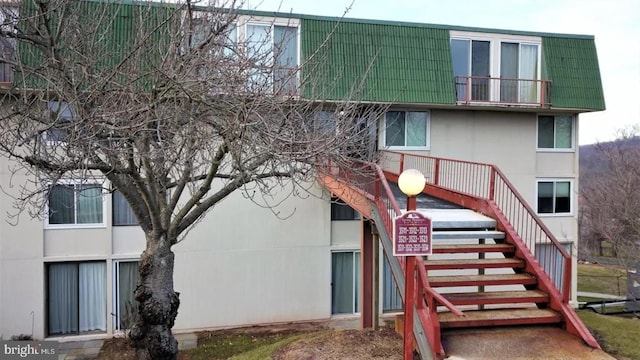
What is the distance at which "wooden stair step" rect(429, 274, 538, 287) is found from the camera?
6902mm

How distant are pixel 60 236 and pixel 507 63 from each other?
44.4 feet

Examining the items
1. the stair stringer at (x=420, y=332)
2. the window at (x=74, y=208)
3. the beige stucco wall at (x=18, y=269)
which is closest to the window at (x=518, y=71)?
the stair stringer at (x=420, y=332)

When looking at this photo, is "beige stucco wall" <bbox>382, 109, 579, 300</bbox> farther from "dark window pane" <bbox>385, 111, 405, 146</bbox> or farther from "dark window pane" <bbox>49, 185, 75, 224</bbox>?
"dark window pane" <bbox>49, 185, 75, 224</bbox>

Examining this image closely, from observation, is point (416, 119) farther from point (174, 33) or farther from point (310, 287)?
point (174, 33)

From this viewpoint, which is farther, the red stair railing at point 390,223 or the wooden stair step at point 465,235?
the wooden stair step at point 465,235

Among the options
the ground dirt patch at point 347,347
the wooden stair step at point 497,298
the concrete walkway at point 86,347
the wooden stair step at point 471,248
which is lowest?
the concrete walkway at point 86,347

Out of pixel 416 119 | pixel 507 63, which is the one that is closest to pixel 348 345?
pixel 416 119

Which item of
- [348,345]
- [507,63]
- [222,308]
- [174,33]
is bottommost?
[222,308]

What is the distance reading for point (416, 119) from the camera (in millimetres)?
13695

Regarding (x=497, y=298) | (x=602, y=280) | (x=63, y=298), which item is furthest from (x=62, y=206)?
(x=602, y=280)

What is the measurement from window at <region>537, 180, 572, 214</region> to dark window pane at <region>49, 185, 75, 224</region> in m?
13.4

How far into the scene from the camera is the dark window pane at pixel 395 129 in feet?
44.3

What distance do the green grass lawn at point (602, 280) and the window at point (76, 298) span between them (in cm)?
2165

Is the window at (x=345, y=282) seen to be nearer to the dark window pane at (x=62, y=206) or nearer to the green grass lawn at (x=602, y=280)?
the dark window pane at (x=62, y=206)
